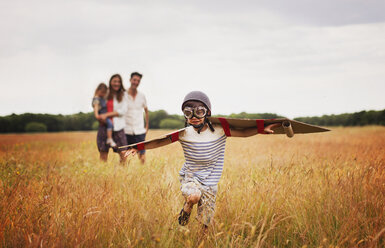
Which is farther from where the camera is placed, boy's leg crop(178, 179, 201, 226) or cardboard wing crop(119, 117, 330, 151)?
cardboard wing crop(119, 117, 330, 151)

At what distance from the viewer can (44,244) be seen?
6.49 feet

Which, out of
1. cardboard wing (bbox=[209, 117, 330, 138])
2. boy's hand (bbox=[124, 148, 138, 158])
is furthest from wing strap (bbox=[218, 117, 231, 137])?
boy's hand (bbox=[124, 148, 138, 158])

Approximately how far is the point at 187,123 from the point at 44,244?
5.40 ft

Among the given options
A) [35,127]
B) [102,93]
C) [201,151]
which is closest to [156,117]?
[35,127]

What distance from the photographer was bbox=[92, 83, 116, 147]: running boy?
643 centimetres

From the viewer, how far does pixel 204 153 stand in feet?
8.76

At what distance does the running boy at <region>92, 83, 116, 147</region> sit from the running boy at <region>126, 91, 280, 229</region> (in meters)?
4.10

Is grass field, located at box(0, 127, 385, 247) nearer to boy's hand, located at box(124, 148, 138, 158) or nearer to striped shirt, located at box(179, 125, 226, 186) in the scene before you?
striped shirt, located at box(179, 125, 226, 186)

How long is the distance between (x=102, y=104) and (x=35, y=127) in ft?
29.8

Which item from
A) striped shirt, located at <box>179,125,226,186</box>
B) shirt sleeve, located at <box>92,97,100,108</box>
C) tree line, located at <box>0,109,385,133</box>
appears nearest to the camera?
striped shirt, located at <box>179,125,226,186</box>

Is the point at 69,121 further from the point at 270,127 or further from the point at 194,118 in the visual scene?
the point at 270,127

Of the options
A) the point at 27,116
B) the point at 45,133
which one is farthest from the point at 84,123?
the point at 27,116

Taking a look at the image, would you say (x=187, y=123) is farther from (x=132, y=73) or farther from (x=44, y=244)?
(x=132, y=73)

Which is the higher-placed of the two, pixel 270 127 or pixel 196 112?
pixel 196 112
